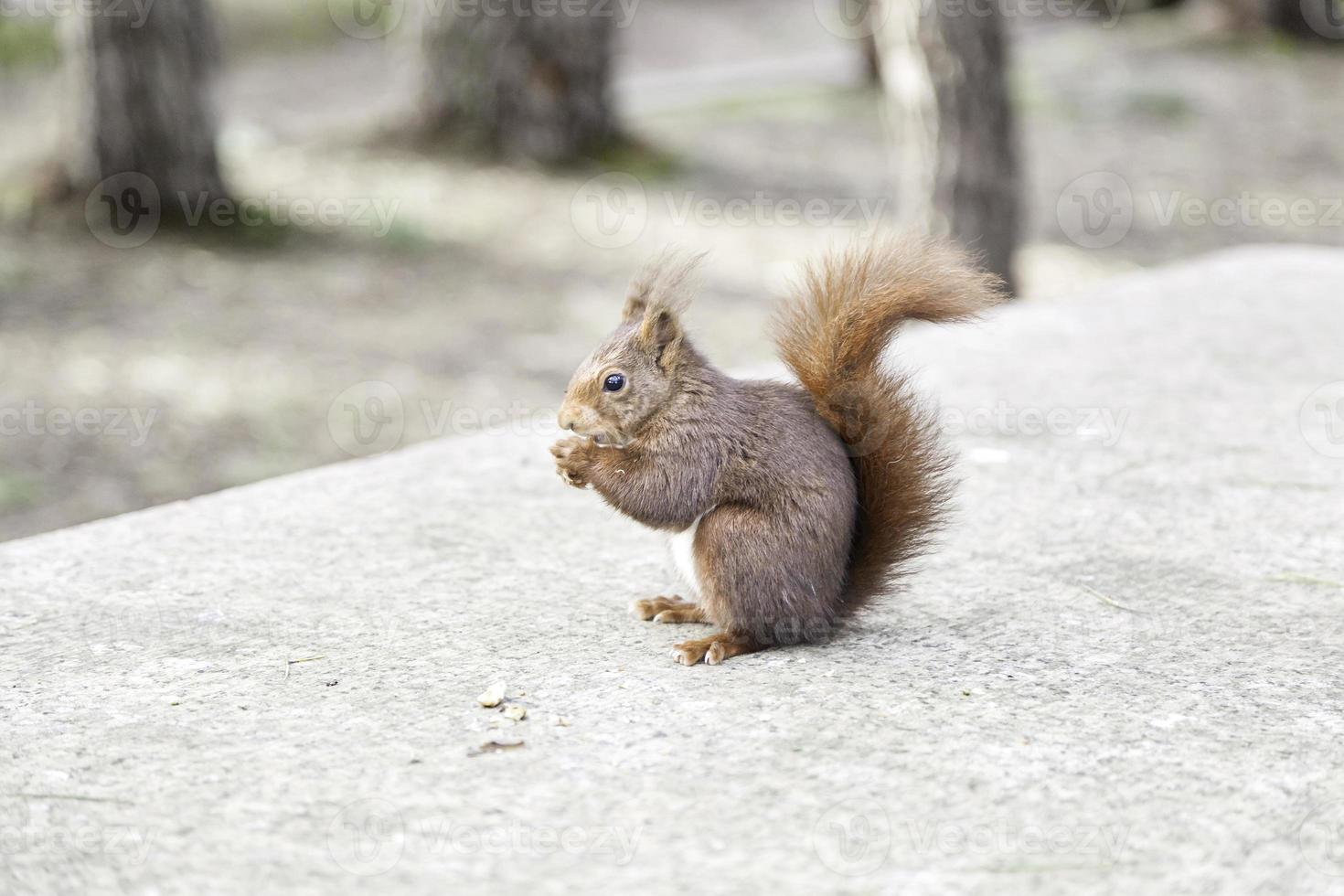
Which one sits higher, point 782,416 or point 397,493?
point 782,416

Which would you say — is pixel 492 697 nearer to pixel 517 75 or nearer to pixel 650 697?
pixel 650 697

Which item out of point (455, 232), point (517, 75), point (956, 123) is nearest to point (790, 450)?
point (956, 123)

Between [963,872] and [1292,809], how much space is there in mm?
417

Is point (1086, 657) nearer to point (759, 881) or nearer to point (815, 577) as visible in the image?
point (815, 577)

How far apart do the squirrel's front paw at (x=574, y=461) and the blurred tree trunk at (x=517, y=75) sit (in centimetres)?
575

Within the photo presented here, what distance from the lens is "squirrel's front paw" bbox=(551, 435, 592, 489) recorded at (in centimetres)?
197

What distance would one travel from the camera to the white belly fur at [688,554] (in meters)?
1.97

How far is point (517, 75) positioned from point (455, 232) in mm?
1189

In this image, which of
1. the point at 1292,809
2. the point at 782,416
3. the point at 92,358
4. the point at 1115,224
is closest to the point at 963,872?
the point at 1292,809

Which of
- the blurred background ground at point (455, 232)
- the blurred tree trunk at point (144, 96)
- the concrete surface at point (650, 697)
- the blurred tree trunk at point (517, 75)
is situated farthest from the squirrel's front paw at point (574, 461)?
the blurred tree trunk at point (517, 75)

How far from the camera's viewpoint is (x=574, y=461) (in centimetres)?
197

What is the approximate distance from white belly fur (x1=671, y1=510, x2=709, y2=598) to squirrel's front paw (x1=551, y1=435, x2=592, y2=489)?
162mm

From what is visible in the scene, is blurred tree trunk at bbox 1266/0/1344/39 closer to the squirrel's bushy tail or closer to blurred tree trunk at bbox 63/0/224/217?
blurred tree trunk at bbox 63/0/224/217

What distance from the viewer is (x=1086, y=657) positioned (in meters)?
1.99
